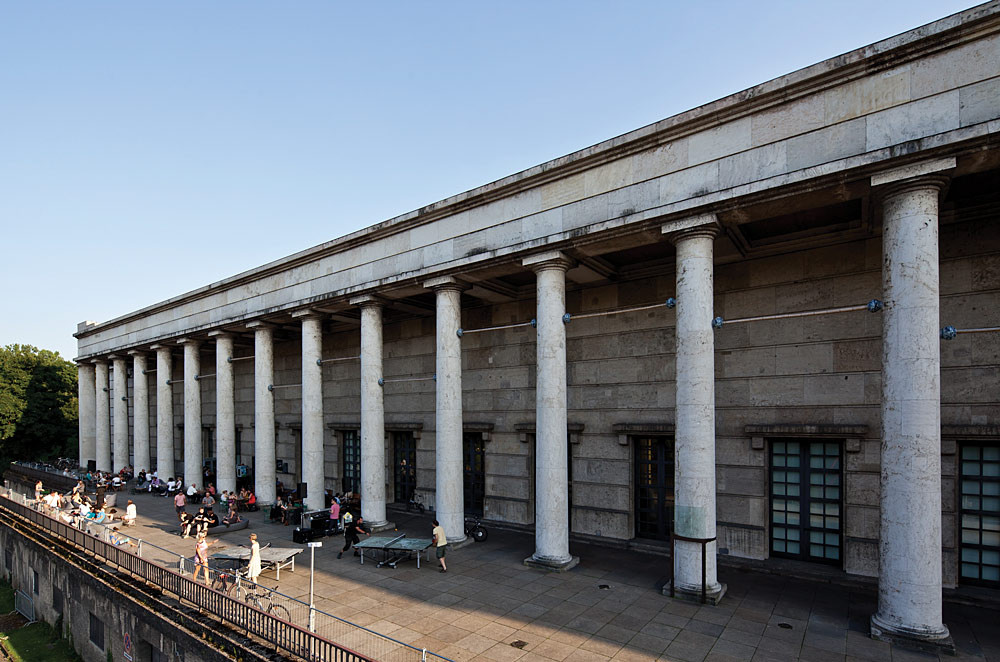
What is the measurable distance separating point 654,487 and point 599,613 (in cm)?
701

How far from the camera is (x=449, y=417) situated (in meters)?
19.3

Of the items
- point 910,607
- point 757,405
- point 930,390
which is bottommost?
point 910,607

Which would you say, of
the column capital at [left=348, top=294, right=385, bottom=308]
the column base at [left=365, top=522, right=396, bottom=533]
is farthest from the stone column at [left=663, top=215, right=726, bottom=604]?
the column capital at [left=348, top=294, right=385, bottom=308]

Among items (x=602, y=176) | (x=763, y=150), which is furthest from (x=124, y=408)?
(x=763, y=150)

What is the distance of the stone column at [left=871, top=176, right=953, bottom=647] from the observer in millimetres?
10992

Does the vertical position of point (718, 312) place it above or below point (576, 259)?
below

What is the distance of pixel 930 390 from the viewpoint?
11188mm

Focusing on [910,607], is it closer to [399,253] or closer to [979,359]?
[979,359]

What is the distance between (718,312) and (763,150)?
638 cm

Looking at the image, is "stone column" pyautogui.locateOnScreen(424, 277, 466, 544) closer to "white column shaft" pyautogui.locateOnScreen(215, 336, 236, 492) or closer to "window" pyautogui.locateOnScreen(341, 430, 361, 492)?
"window" pyautogui.locateOnScreen(341, 430, 361, 492)

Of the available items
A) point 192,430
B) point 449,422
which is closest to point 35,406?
point 192,430

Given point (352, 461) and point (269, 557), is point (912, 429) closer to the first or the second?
point (269, 557)

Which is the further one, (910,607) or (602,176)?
(602,176)

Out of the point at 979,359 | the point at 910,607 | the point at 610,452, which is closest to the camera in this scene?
the point at 910,607
